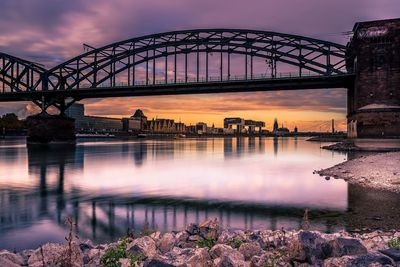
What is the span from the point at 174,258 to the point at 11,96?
111258mm

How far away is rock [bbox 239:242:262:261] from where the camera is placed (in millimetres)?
8531

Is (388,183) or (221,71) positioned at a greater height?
(221,71)

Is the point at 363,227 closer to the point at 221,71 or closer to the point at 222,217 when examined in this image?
the point at 222,217

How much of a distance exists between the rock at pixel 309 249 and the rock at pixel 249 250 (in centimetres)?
81

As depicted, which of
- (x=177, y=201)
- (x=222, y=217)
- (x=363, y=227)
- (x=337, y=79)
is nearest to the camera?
(x=363, y=227)

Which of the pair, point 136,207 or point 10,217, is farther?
point 136,207

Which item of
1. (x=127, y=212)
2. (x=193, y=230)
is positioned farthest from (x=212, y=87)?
(x=193, y=230)

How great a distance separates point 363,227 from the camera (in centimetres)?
1358

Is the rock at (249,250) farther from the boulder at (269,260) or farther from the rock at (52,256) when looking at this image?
the rock at (52,256)

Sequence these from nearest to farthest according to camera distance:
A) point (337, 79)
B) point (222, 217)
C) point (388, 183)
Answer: point (222, 217) → point (388, 183) → point (337, 79)

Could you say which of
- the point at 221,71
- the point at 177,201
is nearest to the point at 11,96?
the point at 221,71

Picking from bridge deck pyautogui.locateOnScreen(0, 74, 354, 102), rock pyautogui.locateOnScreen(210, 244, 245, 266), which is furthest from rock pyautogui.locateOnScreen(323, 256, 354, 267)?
bridge deck pyautogui.locateOnScreen(0, 74, 354, 102)

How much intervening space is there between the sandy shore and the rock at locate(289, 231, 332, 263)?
1514 cm

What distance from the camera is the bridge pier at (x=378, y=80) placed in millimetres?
60219
